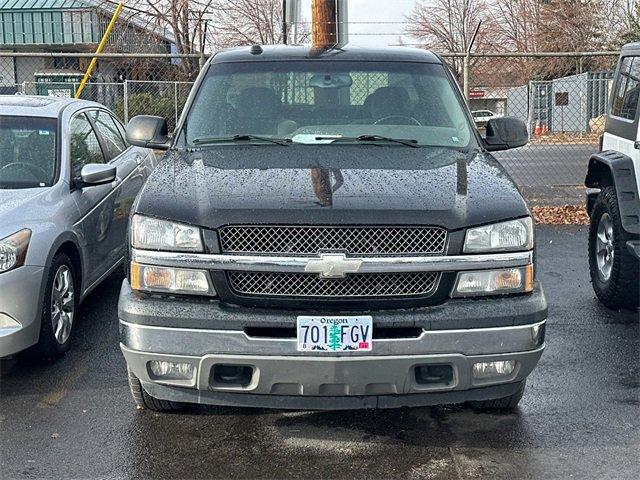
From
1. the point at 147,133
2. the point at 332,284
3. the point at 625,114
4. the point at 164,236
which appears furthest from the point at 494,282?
the point at 625,114

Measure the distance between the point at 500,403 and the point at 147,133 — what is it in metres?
2.61

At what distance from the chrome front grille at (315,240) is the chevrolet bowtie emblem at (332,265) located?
0.17 feet

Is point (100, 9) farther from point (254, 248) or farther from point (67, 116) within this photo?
point (254, 248)

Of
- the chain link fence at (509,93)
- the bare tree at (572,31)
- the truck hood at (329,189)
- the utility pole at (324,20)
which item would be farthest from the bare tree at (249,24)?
the truck hood at (329,189)

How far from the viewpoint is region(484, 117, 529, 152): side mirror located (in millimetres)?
5023

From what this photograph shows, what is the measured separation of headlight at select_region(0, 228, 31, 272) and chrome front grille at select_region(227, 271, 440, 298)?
1.64m

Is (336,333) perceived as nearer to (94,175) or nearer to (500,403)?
(500,403)

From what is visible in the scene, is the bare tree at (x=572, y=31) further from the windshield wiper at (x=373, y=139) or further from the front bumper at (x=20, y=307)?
the front bumper at (x=20, y=307)

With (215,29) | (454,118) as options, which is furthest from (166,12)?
(454,118)

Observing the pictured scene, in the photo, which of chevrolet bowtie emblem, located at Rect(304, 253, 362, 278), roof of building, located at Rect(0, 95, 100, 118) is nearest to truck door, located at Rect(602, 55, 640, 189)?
chevrolet bowtie emblem, located at Rect(304, 253, 362, 278)

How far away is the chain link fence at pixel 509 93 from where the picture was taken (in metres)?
10.6

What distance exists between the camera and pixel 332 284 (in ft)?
11.6

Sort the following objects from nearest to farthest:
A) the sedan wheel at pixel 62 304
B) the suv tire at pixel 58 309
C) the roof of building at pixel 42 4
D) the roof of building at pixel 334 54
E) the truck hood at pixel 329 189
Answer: the truck hood at pixel 329 189 < the suv tire at pixel 58 309 < the sedan wheel at pixel 62 304 < the roof of building at pixel 334 54 < the roof of building at pixel 42 4

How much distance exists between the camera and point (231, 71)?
507cm
